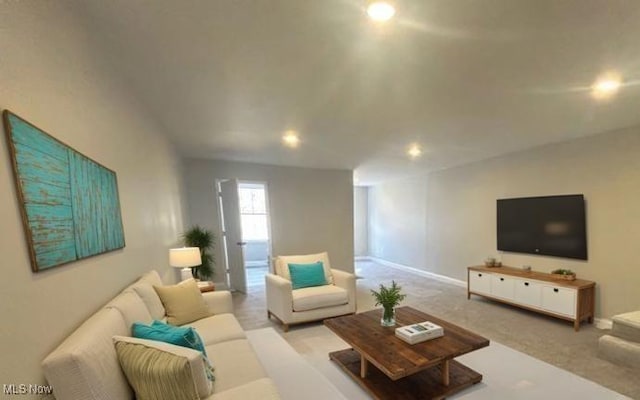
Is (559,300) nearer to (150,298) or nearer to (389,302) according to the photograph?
(389,302)

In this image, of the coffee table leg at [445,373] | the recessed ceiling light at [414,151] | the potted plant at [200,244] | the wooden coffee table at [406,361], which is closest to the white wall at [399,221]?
the recessed ceiling light at [414,151]

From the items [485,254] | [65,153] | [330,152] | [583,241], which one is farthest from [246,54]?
[485,254]

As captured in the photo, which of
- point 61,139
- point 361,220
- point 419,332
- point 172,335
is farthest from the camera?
point 361,220

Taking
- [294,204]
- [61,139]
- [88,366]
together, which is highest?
[61,139]

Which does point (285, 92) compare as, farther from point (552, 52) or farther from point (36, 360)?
point (36, 360)

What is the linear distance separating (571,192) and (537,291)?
1.39 m

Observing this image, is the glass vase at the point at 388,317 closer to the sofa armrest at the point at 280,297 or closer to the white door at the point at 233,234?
the sofa armrest at the point at 280,297

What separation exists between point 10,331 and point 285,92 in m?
1.99

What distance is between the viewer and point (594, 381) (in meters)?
2.15

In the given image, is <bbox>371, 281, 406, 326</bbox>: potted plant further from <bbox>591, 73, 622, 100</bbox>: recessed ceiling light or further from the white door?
the white door

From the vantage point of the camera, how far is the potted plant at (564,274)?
339 cm

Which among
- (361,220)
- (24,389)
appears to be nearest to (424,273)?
(361,220)

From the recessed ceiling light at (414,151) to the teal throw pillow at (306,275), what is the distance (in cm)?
220

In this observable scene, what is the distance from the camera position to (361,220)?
862 cm
